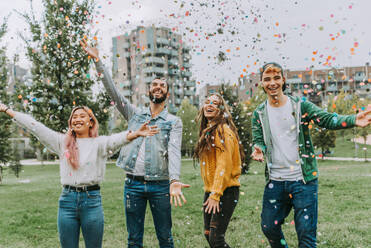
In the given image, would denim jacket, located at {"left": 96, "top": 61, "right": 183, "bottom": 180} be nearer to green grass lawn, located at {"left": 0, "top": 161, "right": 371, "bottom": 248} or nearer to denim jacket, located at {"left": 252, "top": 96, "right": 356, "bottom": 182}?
denim jacket, located at {"left": 252, "top": 96, "right": 356, "bottom": 182}

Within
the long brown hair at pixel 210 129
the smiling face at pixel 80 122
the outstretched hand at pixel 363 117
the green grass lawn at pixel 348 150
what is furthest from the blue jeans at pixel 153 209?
the green grass lawn at pixel 348 150

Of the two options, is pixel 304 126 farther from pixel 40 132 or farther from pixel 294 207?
pixel 40 132

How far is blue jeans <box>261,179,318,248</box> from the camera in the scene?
11.3ft

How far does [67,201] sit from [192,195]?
712cm

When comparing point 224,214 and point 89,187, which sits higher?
point 89,187

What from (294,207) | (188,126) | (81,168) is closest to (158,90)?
(81,168)

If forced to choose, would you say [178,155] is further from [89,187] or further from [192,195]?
[192,195]

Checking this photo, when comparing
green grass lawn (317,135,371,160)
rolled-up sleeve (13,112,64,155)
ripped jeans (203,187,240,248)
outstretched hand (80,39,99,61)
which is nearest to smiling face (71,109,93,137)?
rolled-up sleeve (13,112,64,155)

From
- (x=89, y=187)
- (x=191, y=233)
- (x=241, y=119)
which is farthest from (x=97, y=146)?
(x=241, y=119)

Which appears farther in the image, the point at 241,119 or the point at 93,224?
the point at 241,119

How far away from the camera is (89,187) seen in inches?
141

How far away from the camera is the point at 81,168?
141 inches

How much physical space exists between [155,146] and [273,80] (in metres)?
1.52

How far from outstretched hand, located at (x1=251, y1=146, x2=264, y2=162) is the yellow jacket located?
0.29 metres
